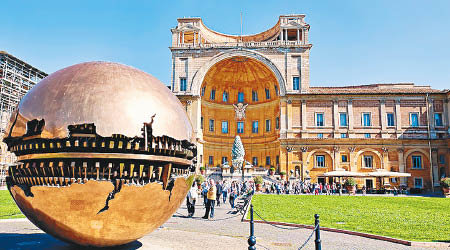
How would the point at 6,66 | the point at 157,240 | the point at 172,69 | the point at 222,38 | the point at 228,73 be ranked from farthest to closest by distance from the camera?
the point at 222,38, the point at 228,73, the point at 172,69, the point at 6,66, the point at 157,240

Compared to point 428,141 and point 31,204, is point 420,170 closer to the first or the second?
point 428,141

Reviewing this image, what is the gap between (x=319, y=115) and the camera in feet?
148

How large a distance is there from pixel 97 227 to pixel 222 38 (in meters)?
51.8

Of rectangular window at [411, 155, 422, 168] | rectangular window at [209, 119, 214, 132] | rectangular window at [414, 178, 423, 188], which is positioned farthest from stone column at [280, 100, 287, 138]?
rectangular window at [414, 178, 423, 188]

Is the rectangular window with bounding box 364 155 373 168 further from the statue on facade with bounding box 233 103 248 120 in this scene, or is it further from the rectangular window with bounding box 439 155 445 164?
the statue on facade with bounding box 233 103 248 120

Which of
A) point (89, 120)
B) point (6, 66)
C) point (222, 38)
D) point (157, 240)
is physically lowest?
point (157, 240)

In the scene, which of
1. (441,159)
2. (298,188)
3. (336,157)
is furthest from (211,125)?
(441,159)

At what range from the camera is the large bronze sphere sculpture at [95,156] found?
4871 millimetres

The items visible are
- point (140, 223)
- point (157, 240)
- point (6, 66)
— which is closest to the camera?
point (140, 223)

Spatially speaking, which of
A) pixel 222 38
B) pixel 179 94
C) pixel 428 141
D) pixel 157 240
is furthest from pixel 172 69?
pixel 157 240

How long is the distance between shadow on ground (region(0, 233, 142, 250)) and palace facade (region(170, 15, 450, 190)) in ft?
122

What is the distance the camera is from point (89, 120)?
4.93 meters

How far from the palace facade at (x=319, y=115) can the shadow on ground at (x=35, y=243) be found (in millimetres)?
37303

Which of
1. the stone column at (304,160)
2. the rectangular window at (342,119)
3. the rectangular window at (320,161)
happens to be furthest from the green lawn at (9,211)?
the rectangular window at (342,119)
